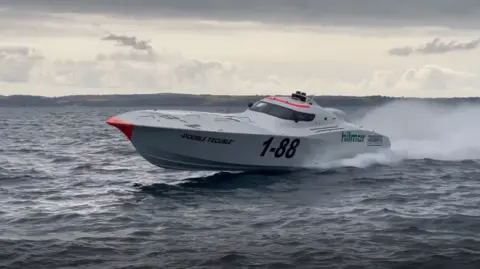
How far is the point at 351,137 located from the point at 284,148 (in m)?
3.73

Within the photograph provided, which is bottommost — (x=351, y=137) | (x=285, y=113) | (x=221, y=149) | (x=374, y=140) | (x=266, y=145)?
(x=221, y=149)

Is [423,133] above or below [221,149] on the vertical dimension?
above

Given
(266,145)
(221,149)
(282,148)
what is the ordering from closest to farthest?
(221,149)
(266,145)
(282,148)

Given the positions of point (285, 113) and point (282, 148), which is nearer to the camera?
point (282, 148)

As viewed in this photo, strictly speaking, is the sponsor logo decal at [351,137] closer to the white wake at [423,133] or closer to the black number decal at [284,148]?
the white wake at [423,133]

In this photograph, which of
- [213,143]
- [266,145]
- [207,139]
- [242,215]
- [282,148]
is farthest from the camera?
[282,148]

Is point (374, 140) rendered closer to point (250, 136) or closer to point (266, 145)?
point (266, 145)

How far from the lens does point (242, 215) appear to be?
17812 millimetres

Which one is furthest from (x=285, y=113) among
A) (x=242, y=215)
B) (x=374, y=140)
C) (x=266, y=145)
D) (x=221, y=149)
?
(x=242, y=215)

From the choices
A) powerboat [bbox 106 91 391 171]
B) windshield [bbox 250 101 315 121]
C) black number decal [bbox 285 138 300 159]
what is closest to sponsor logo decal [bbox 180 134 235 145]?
powerboat [bbox 106 91 391 171]

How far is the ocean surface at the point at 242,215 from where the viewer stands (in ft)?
44.5

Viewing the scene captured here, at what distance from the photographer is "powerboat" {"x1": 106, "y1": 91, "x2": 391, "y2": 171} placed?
79.6ft

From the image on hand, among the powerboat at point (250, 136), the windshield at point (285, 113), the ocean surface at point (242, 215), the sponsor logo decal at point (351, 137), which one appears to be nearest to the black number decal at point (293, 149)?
the powerboat at point (250, 136)

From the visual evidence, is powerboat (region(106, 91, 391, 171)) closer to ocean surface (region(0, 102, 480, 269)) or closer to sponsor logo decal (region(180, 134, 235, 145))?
sponsor logo decal (region(180, 134, 235, 145))
